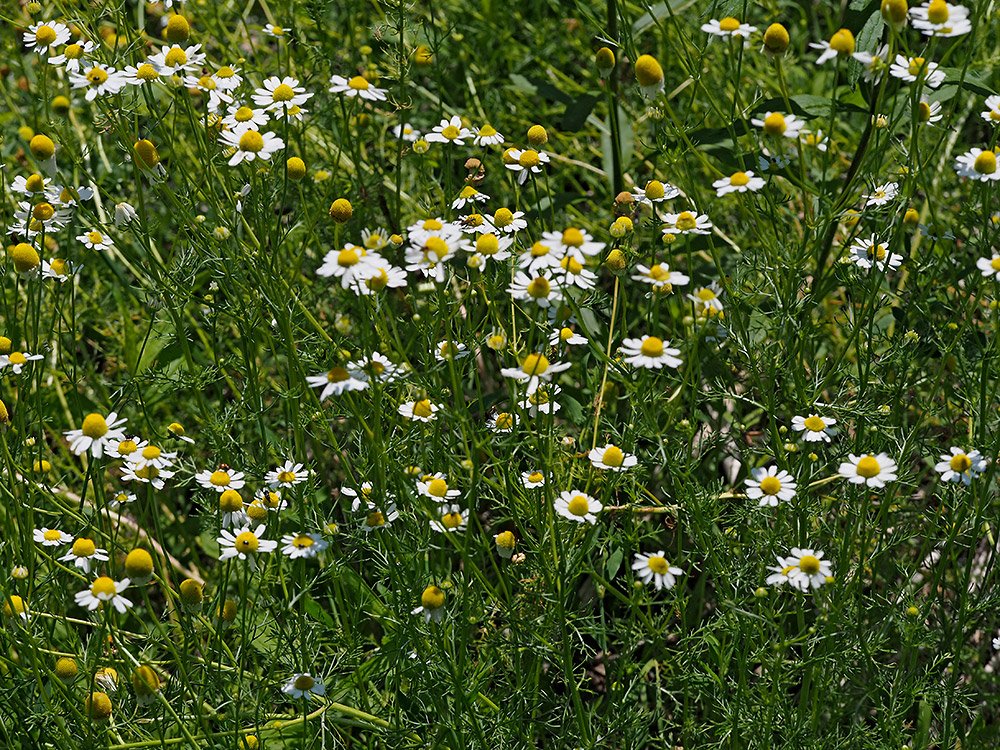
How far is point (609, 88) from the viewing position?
2771mm

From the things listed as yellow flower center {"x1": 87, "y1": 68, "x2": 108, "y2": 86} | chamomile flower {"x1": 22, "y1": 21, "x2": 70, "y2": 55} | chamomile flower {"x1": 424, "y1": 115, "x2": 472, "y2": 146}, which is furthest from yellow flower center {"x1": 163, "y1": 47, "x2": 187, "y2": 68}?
chamomile flower {"x1": 424, "y1": 115, "x2": 472, "y2": 146}

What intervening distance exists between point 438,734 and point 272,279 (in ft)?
2.77

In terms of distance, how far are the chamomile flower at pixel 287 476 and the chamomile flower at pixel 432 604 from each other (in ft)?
1.11

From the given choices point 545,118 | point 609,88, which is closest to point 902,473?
point 609,88

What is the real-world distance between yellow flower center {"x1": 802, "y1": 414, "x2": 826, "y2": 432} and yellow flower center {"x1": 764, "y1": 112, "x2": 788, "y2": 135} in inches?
19.7

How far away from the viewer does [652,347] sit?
6.27ft

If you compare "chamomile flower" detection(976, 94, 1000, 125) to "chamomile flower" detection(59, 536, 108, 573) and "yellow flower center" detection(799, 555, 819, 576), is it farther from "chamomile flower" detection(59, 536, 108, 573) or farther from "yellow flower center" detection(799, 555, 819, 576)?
"chamomile flower" detection(59, 536, 108, 573)

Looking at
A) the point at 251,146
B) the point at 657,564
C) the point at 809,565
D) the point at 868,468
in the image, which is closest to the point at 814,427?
the point at 868,468

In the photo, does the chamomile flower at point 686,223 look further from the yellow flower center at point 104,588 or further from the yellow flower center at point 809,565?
the yellow flower center at point 104,588

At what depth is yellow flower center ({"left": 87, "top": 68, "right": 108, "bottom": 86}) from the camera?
2.20 meters

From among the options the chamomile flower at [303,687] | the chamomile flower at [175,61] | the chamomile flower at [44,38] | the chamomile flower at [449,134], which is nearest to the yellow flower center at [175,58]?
the chamomile flower at [175,61]

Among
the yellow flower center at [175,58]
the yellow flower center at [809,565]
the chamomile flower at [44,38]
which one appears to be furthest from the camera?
the chamomile flower at [44,38]

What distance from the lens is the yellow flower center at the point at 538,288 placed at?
6.00 ft

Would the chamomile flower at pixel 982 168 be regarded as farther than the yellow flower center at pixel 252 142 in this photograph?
No
